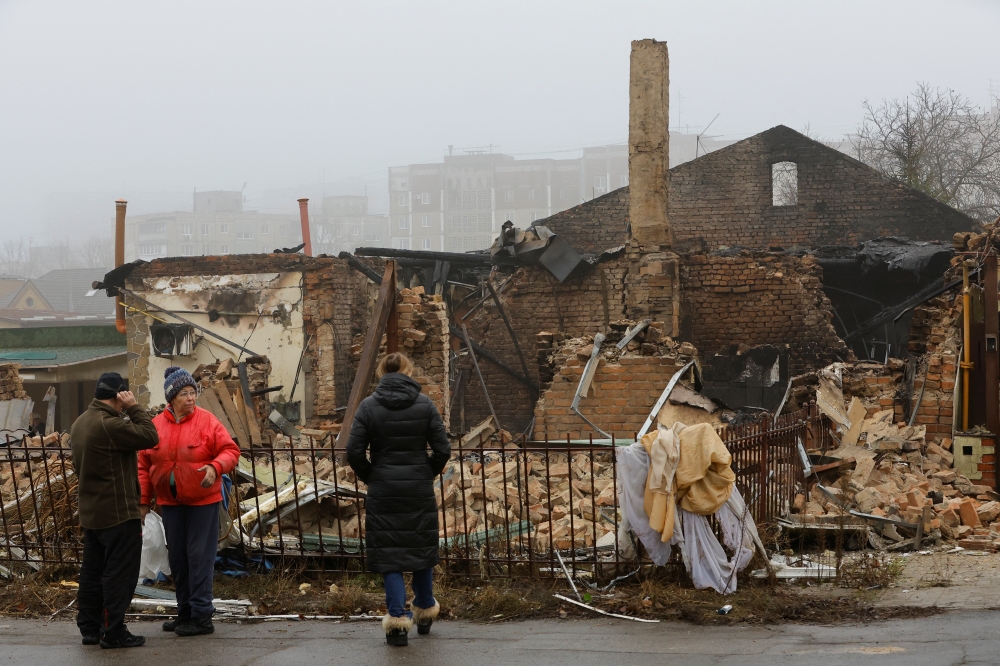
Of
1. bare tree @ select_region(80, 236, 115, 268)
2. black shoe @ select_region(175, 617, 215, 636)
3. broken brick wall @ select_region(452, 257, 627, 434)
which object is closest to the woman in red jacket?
black shoe @ select_region(175, 617, 215, 636)

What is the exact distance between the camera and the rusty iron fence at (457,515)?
6.13m

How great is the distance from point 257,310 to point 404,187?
99.9 meters

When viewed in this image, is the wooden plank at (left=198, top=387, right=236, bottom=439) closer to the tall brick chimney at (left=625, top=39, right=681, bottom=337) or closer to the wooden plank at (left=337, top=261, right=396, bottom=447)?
the wooden plank at (left=337, top=261, right=396, bottom=447)

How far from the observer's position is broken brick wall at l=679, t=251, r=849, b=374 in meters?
18.3

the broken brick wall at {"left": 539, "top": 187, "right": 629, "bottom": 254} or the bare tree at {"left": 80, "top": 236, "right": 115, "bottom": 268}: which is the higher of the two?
the bare tree at {"left": 80, "top": 236, "right": 115, "bottom": 268}

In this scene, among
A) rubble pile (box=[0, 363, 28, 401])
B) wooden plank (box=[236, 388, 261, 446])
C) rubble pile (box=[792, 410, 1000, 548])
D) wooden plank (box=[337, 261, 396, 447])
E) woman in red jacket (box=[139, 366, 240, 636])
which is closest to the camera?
woman in red jacket (box=[139, 366, 240, 636])

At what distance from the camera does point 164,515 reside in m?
5.41

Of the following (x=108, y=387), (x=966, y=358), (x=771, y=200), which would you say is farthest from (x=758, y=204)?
(x=108, y=387)

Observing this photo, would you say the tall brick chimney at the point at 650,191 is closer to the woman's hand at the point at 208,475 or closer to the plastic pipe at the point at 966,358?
the plastic pipe at the point at 966,358

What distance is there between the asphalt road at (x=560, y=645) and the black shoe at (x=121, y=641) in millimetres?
41

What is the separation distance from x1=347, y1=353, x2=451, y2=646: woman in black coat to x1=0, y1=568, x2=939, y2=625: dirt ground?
74cm

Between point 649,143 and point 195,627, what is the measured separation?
1237cm

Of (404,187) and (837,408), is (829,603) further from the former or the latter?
(404,187)

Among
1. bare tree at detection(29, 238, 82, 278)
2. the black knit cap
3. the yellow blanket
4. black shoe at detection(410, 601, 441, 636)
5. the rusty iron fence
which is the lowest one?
black shoe at detection(410, 601, 441, 636)
